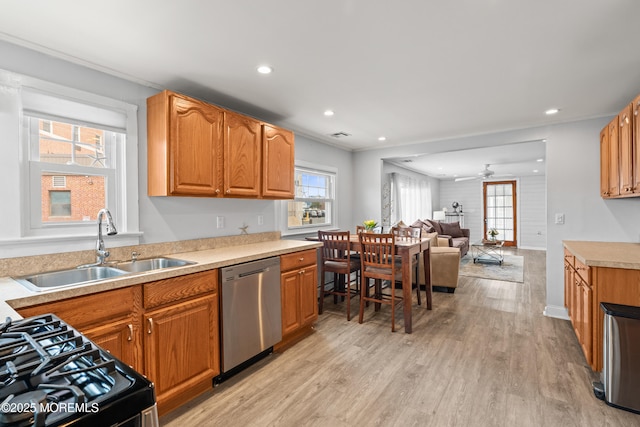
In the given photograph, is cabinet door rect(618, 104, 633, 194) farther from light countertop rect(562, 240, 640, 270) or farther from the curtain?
the curtain

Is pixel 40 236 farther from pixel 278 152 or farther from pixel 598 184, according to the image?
pixel 598 184

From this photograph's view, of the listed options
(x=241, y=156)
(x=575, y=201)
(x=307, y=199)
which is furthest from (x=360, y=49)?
(x=575, y=201)

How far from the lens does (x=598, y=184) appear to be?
350 centimetres

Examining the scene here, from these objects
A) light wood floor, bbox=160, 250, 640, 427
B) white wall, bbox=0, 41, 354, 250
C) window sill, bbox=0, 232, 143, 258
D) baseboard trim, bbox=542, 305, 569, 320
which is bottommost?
light wood floor, bbox=160, 250, 640, 427

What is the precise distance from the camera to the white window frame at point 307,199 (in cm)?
399

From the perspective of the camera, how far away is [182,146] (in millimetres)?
2471

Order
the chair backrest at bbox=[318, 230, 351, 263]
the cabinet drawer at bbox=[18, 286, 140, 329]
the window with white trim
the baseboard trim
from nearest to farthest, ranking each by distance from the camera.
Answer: the cabinet drawer at bbox=[18, 286, 140, 329] → the baseboard trim → the chair backrest at bbox=[318, 230, 351, 263] → the window with white trim

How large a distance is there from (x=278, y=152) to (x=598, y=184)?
3592 millimetres

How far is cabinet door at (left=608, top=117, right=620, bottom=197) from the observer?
9.38 feet

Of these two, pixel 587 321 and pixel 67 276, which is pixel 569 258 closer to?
pixel 587 321

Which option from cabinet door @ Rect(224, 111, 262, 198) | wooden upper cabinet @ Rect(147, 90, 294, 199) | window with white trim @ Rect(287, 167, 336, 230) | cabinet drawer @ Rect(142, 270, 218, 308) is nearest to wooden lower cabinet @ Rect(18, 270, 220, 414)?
cabinet drawer @ Rect(142, 270, 218, 308)

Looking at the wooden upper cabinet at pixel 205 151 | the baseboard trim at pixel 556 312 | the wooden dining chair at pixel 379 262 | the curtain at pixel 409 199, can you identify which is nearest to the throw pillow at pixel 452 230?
the curtain at pixel 409 199

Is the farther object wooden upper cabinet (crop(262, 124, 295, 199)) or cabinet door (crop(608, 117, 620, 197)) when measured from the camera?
wooden upper cabinet (crop(262, 124, 295, 199))

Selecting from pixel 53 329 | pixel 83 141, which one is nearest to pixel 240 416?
pixel 53 329
